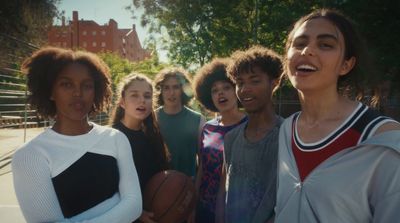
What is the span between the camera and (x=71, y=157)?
196 cm

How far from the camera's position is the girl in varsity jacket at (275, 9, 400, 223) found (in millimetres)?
1485

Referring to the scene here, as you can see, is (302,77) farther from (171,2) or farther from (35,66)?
(171,2)

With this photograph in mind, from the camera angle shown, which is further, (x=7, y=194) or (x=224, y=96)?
(x=7, y=194)

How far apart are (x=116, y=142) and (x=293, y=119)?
1.05 metres

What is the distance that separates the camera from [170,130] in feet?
13.1

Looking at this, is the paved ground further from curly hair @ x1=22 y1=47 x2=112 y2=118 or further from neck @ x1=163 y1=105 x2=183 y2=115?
curly hair @ x1=22 y1=47 x2=112 y2=118

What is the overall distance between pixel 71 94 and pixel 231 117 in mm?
1609

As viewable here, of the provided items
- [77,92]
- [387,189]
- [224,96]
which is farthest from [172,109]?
[387,189]

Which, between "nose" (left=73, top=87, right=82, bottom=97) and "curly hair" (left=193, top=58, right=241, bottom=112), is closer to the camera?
"nose" (left=73, top=87, right=82, bottom=97)

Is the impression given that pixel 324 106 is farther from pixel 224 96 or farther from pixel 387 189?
pixel 224 96

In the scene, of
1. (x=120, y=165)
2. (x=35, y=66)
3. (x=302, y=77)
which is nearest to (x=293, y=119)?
(x=302, y=77)

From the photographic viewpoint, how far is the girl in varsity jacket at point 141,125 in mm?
3123

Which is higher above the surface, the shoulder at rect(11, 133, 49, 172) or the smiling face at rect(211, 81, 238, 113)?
the smiling face at rect(211, 81, 238, 113)

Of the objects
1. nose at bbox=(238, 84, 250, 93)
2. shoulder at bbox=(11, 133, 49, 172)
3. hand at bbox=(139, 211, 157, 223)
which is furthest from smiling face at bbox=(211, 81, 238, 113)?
shoulder at bbox=(11, 133, 49, 172)
